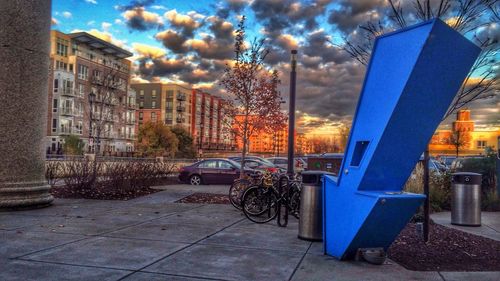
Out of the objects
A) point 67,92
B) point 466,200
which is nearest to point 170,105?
point 67,92

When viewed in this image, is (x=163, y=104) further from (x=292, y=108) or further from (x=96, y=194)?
(x=292, y=108)

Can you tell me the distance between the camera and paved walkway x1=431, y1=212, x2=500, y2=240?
8812mm

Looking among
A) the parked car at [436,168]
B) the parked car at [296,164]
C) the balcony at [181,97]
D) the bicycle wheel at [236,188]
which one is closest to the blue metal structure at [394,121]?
the bicycle wheel at [236,188]

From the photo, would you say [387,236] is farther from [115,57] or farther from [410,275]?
[115,57]

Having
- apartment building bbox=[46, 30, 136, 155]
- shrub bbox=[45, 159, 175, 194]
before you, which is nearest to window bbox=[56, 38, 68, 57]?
apartment building bbox=[46, 30, 136, 155]

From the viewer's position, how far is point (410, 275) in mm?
5523

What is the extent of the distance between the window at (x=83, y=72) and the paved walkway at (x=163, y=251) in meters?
65.1

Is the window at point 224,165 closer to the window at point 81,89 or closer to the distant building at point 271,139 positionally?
the distant building at point 271,139

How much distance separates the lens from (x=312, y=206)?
24.9 ft

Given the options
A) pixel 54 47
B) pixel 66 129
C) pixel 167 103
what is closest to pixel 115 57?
pixel 54 47

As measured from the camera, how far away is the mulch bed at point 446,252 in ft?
19.9

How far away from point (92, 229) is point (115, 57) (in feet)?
256

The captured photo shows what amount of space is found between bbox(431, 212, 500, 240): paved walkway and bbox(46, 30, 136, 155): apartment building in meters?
53.4

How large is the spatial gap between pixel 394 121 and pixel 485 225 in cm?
623
